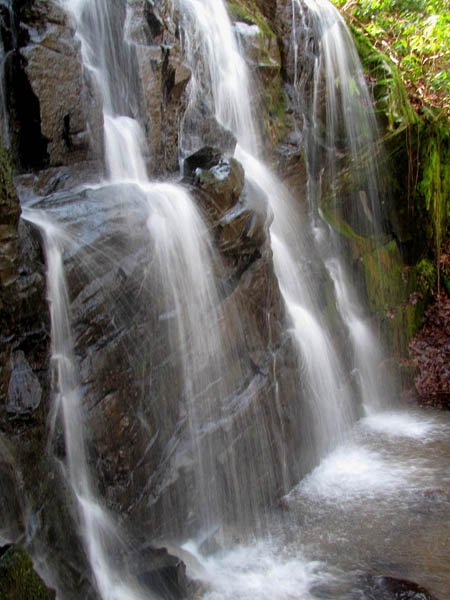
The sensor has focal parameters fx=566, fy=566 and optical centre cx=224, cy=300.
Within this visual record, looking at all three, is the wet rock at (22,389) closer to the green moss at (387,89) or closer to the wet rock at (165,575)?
the wet rock at (165,575)

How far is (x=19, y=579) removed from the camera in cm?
300

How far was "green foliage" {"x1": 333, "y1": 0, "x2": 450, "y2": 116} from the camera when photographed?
10.0 metres

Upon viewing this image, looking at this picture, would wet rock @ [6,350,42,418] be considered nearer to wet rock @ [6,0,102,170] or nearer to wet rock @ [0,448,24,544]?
wet rock @ [0,448,24,544]

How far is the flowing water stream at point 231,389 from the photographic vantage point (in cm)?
418

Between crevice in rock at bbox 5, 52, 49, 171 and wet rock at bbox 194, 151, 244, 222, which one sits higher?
crevice in rock at bbox 5, 52, 49, 171

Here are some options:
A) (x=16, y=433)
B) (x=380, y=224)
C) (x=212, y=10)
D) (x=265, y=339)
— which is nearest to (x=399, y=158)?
(x=380, y=224)

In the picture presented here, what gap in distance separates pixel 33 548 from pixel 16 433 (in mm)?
690

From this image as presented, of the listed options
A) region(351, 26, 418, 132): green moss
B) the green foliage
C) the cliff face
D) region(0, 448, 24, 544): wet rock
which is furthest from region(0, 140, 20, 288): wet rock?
the green foliage

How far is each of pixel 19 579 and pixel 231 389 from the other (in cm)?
285

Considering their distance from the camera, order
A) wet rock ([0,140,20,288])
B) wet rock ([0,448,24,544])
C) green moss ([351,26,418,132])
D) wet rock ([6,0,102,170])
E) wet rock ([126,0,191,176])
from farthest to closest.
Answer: green moss ([351,26,418,132]), wet rock ([126,0,191,176]), wet rock ([6,0,102,170]), wet rock ([0,140,20,288]), wet rock ([0,448,24,544])

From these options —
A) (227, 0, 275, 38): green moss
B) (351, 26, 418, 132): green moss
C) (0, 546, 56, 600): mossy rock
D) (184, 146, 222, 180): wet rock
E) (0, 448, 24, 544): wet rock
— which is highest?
(227, 0, 275, 38): green moss

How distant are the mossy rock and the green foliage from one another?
31.6 ft

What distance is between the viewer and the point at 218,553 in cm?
496

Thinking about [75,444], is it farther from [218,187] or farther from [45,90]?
[45,90]
